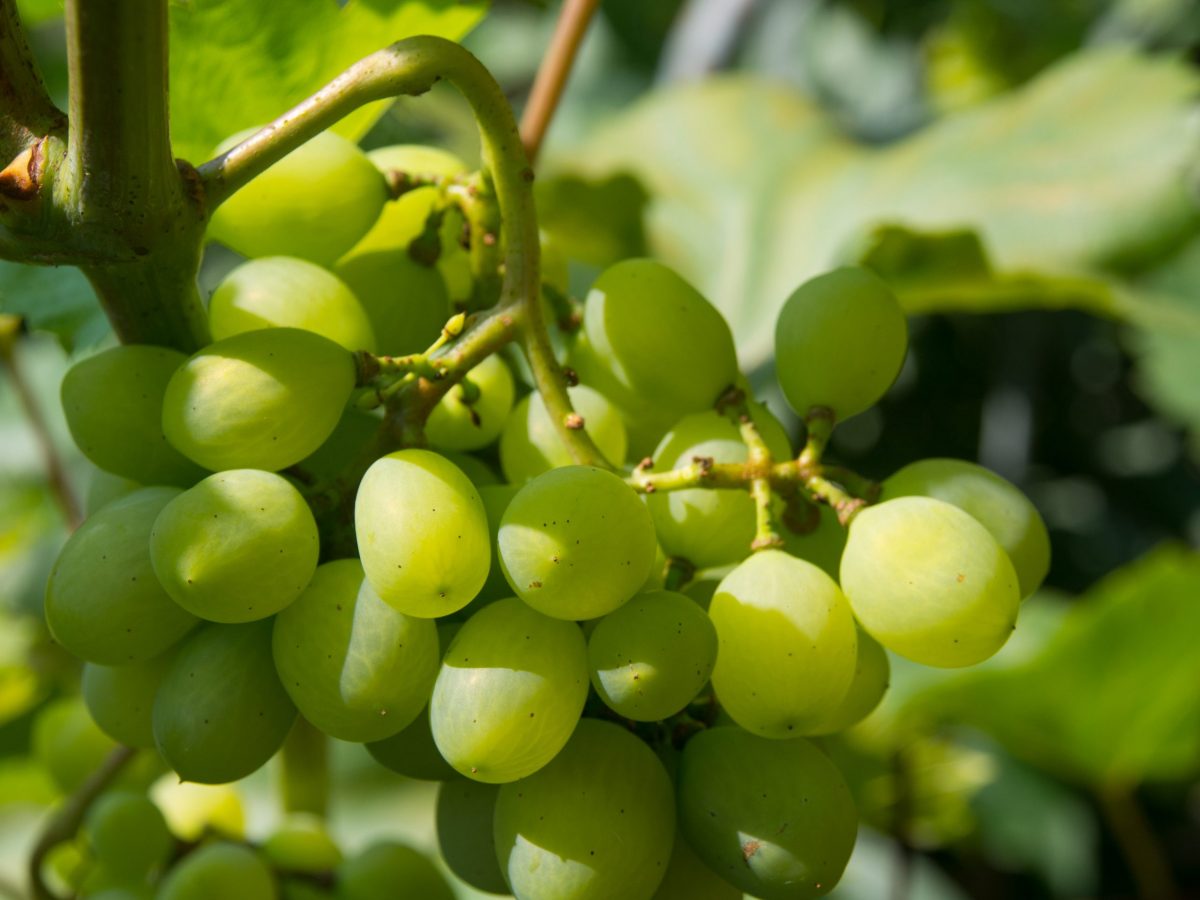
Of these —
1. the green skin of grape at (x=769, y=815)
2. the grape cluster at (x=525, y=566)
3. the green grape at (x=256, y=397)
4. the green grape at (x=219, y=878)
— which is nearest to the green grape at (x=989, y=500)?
the grape cluster at (x=525, y=566)

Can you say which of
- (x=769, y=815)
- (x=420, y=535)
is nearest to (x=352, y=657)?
(x=420, y=535)

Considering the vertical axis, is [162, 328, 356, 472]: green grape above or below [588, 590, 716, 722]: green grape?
above

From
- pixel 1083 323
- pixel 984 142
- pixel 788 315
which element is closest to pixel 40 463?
pixel 984 142

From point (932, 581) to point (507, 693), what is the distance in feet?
0.52

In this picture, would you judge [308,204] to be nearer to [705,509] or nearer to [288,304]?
[288,304]

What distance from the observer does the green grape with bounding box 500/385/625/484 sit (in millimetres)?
500

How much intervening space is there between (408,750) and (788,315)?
0.24 metres

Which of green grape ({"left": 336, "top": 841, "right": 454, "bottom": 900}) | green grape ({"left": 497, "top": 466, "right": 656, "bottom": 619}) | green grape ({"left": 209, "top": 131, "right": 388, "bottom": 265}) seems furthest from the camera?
green grape ({"left": 336, "top": 841, "right": 454, "bottom": 900})

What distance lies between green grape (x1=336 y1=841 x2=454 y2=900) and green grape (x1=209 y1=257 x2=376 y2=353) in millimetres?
284

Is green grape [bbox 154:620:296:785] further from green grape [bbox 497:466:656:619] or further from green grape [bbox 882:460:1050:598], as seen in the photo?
green grape [bbox 882:460:1050:598]

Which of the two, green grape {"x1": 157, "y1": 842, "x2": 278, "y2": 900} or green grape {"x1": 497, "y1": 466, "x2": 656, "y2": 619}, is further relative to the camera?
green grape {"x1": 157, "y1": 842, "x2": 278, "y2": 900}

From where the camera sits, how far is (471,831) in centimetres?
50

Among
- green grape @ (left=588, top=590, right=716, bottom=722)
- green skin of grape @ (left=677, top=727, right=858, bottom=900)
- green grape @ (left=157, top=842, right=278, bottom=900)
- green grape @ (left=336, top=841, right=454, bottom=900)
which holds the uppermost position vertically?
green grape @ (left=588, top=590, right=716, bottom=722)

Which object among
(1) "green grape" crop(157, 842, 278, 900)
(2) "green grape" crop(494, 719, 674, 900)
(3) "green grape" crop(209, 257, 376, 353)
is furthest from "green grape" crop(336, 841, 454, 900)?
(3) "green grape" crop(209, 257, 376, 353)
